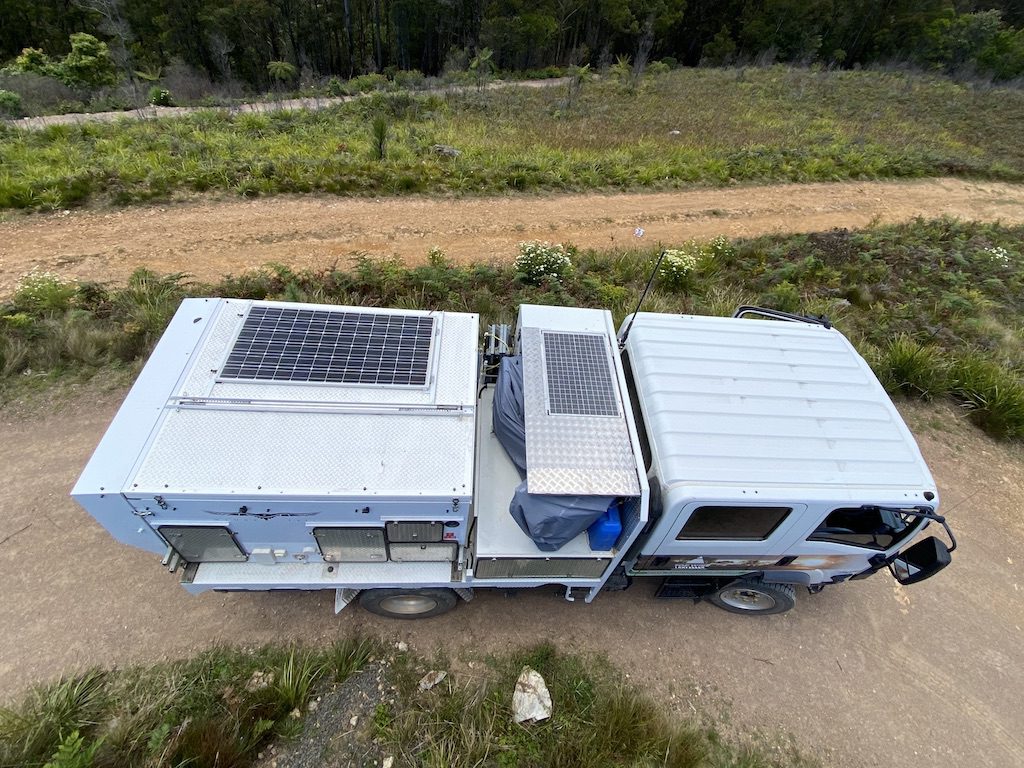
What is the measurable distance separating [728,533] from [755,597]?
1697 millimetres

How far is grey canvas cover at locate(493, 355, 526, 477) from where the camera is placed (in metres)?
4.93

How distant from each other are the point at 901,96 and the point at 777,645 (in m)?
40.5

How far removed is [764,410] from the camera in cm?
484

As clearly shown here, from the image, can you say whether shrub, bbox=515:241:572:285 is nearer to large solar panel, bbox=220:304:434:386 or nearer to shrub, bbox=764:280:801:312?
shrub, bbox=764:280:801:312

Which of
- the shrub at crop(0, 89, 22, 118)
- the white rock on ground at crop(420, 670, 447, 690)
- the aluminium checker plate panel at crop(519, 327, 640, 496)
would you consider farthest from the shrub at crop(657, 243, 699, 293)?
the shrub at crop(0, 89, 22, 118)

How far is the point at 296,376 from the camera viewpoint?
4.70 metres

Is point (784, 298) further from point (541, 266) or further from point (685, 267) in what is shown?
point (541, 266)

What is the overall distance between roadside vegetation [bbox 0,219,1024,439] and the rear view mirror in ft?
15.8

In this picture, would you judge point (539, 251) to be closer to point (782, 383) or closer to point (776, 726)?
point (782, 383)

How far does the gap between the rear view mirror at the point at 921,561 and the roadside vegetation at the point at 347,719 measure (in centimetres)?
220

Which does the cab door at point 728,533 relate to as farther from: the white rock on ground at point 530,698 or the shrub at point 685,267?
the shrub at point 685,267

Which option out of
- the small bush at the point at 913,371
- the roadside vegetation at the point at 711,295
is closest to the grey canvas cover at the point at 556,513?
the roadside vegetation at the point at 711,295

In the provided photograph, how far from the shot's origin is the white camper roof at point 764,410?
14.4 ft

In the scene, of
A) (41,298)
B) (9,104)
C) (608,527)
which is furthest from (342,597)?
(9,104)
